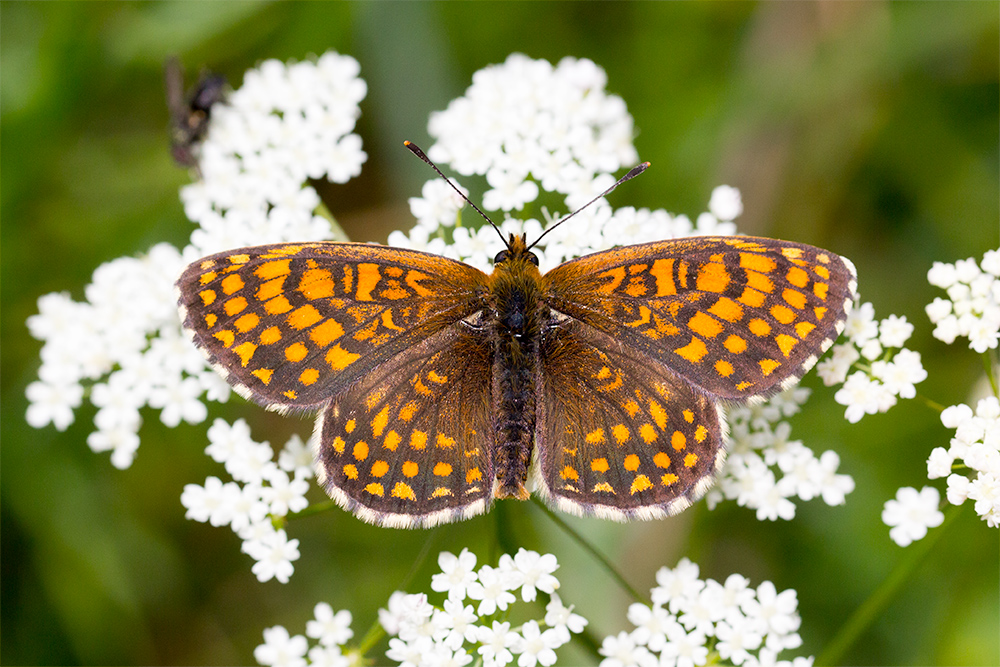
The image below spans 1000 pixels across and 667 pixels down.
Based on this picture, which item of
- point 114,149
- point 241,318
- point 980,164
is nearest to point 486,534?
point 241,318

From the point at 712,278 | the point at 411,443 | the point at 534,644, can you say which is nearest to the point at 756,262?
the point at 712,278

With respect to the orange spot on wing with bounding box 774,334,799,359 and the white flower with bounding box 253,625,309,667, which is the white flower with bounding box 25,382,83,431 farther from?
the orange spot on wing with bounding box 774,334,799,359

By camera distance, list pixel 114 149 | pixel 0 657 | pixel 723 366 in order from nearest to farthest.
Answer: pixel 723 366
pixel 0 657
pixel 114 149

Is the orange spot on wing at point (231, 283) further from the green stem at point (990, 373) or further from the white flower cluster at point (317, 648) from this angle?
the green stem at point (990, 373)

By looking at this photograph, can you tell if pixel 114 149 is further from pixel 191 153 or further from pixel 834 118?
pixel 834 118

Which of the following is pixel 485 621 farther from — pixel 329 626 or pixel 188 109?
pixel 188 109

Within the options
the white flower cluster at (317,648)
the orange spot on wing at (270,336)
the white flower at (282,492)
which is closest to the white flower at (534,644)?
the white flower cluster at (317,648)
